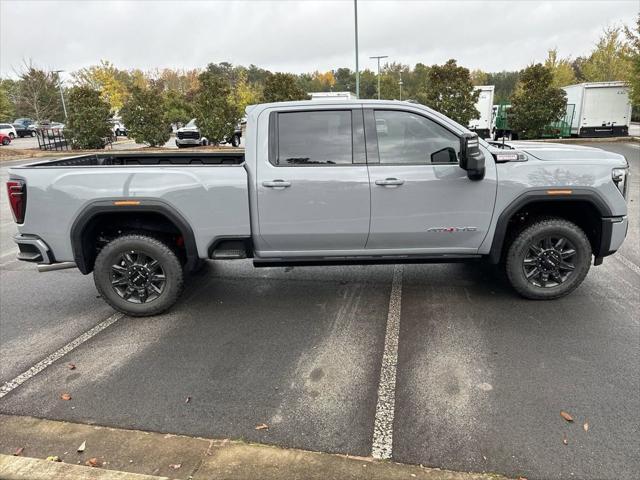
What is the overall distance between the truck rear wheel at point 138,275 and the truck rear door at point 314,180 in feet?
3.05

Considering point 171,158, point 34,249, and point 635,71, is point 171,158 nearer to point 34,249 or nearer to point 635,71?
point 34,249

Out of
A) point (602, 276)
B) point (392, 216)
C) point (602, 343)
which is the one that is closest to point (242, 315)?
point (392, 216)

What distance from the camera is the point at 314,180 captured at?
13.5 feet

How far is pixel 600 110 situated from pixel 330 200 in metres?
25.0

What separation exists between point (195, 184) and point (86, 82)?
165 feet

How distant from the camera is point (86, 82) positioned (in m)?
46.4

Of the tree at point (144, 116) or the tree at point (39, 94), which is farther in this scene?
the tree at point (39, 94)

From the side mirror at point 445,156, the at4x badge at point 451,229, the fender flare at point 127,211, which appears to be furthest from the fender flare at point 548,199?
the fender flare at point 127,211

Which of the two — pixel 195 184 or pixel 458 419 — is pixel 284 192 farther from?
pixel 458 419

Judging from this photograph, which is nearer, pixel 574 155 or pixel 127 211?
pixel 127 211

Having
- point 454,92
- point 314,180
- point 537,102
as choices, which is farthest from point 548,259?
point 537,102

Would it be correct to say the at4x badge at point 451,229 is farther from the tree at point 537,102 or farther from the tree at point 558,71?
the tree at point 558,71

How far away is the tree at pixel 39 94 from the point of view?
1505 inches

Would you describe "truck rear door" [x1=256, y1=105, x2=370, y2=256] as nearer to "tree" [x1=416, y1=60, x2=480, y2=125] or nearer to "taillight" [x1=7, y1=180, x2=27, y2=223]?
"taillight" [x1=7, y1=180, x2=27, y2=223]
